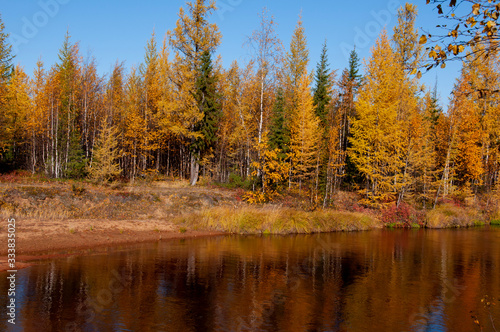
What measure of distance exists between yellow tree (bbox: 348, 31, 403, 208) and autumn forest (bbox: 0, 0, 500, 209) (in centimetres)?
11

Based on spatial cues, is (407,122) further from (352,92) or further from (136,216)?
(136,216)

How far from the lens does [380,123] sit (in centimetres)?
3388

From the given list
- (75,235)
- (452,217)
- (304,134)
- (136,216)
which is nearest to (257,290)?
(75,235)

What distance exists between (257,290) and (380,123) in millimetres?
25703

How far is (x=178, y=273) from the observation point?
14078 mm

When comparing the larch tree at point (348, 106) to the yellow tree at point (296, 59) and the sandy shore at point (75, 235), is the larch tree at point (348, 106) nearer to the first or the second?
the yellow tree at point (296, 59)

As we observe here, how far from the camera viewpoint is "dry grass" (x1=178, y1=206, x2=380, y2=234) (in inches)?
982

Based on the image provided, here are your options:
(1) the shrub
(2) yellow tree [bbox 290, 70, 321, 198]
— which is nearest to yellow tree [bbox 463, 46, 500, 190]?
(1) the shrub

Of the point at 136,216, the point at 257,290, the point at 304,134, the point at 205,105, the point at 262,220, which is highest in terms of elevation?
the point at 205,105

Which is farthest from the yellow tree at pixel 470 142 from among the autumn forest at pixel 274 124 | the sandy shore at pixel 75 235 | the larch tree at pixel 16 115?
the larch tree at pixel 16 115

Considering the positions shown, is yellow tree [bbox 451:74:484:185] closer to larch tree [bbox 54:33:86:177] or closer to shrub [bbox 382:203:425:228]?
shrub [bbox 382:203:425:228]

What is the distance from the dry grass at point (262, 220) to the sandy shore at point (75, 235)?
1216mm

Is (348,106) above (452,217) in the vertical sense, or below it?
above

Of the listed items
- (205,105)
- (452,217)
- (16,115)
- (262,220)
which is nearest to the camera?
(262,220)
